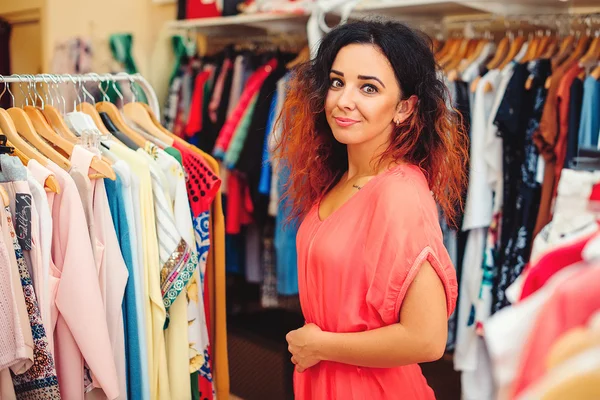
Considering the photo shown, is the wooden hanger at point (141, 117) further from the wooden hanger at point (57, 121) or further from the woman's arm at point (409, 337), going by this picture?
the woman's arm at point (409, 337)

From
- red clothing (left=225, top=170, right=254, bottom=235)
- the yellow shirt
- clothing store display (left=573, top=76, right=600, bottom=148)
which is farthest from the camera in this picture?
red clothing (left=225, top=170, right=254, bottom=235)

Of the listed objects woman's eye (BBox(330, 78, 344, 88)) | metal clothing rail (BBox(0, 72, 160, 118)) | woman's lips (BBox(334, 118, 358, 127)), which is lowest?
woman's lips (BBox(334, 118, 358, 127))

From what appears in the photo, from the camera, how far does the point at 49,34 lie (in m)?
3.25

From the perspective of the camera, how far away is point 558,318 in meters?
0.68

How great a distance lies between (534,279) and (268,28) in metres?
2.59

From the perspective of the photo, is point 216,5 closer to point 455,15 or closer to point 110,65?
point 110,65

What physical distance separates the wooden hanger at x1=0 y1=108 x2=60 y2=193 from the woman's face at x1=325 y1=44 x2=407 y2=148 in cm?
62

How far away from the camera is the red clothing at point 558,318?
2.21 ft

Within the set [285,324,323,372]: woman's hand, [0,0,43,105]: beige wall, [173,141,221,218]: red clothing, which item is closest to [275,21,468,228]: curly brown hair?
[173,141,221,218]: red clothing

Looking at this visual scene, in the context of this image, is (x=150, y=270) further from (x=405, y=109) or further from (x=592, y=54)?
(x=592, y=54)

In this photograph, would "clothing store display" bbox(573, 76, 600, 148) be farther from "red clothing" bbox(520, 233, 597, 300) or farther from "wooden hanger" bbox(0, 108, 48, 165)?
"wooden hanger" bbox(0, 108, 48, 165)

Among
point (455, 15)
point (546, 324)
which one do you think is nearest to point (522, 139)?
point (455, 15)

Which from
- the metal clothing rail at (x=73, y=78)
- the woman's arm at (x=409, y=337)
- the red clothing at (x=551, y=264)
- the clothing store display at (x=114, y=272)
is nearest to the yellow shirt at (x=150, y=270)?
the clothing store display at (x=114, y=272)

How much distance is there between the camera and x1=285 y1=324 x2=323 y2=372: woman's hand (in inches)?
53.4
